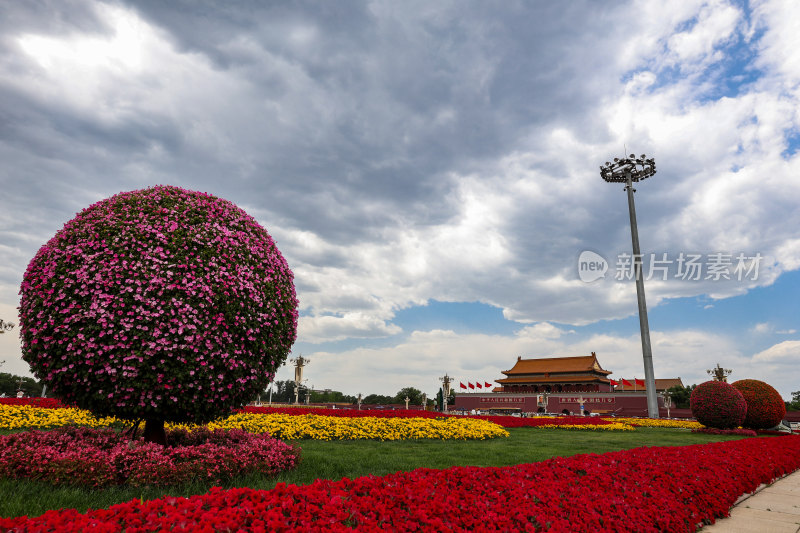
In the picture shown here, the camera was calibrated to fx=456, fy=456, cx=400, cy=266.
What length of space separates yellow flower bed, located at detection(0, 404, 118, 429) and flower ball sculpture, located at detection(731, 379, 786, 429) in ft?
84.1

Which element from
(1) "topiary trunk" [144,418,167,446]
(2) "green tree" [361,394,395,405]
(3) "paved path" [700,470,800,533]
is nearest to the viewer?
(3) "paved path" [700,470,800,533]

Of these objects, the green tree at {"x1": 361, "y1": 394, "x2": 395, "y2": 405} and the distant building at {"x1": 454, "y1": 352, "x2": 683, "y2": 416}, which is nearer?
the distant building at {"x1": 454, "y1": 352, "x2": 683, "y2": 416}

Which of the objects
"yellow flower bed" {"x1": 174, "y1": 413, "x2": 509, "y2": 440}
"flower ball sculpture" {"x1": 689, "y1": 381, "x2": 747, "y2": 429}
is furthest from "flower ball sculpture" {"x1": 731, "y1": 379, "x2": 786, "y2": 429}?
"yellow flower bed" {"x1": 174, "y1": 413, "x2": 509, "y2": 440}

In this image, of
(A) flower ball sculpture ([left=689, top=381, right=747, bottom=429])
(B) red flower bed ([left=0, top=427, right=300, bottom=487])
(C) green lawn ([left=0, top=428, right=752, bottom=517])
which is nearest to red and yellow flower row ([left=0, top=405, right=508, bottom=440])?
(C) green lawn ([left=0, top=428, right=752, bottom=517])

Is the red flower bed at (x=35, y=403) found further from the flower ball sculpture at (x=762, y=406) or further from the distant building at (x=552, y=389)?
the distant building at (x=552, y=389)

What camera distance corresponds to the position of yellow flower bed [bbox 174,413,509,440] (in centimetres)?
1077

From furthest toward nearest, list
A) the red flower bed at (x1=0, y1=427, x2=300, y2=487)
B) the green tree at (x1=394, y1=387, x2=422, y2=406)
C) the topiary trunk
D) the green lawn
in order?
1. the green tree at (x1=394, y1=387, x2=422, y2=406)
2. the topiary trunk
3. the red flower bed at (x1=0, y1=427, x2=300, y2=487)
4. the green lawn

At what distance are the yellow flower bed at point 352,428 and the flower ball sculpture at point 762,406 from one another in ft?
51.4

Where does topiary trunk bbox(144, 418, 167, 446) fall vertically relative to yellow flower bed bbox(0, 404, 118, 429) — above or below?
above

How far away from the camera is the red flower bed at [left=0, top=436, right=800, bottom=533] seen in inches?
112

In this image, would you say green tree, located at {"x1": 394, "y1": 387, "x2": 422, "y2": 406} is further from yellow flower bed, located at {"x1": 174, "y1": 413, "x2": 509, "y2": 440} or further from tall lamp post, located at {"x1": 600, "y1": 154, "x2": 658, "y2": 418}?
yellow flower bed, located at {"x1": 174, "y1": 413, "x2": 509, "y2": 440}

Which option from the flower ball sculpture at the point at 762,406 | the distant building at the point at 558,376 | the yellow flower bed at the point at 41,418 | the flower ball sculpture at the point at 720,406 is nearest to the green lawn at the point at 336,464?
the yellow flower bed at the point at 41,418

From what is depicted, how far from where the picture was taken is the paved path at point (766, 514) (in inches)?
199

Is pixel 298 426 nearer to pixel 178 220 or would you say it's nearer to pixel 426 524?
pixel 178 220
